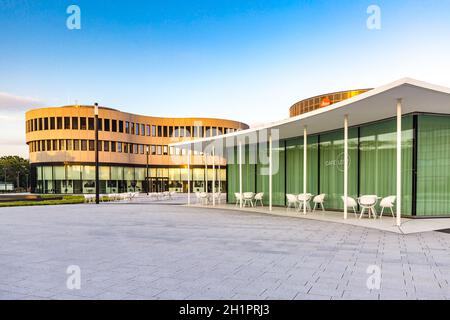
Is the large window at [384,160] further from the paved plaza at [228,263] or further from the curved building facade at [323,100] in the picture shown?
the curved building facade at [323,100]

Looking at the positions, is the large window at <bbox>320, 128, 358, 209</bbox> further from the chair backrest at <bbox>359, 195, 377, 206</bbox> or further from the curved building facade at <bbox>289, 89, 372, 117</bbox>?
the curved building facade at <bbox>289, 89, 372, 117</bbox>

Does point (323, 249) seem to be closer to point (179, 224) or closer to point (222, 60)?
point (179, 224)

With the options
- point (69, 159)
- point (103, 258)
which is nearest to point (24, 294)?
point (103, 258)

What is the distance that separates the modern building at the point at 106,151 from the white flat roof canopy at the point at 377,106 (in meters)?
28.3

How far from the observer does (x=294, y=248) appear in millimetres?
6355

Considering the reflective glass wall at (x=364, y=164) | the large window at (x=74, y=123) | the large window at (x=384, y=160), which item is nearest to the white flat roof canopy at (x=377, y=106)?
the large window at (x=384, y=160)

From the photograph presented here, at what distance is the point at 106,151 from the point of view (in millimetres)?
39062

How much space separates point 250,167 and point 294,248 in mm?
12203

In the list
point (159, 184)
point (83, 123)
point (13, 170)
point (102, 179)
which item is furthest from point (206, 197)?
point (13, 170)

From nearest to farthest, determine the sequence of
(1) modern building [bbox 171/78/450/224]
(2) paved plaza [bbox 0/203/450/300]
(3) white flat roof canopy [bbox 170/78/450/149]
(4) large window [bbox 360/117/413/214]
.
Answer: (2) paved plaza [bbox 0/203/450/300] < (3) white flat roof canopy [bbox 170/78/450/149] < (1) modern building [bbox 171/78/450/224] < (4) large window [bbox 360/117/413/214]

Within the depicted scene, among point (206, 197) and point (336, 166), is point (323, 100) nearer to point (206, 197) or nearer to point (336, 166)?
point (206, 197)

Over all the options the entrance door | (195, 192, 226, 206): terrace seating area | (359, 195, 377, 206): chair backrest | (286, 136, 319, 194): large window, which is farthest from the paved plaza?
the entrance door

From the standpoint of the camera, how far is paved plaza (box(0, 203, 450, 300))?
3.85 meters

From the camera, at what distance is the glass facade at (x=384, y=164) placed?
34.2ft
